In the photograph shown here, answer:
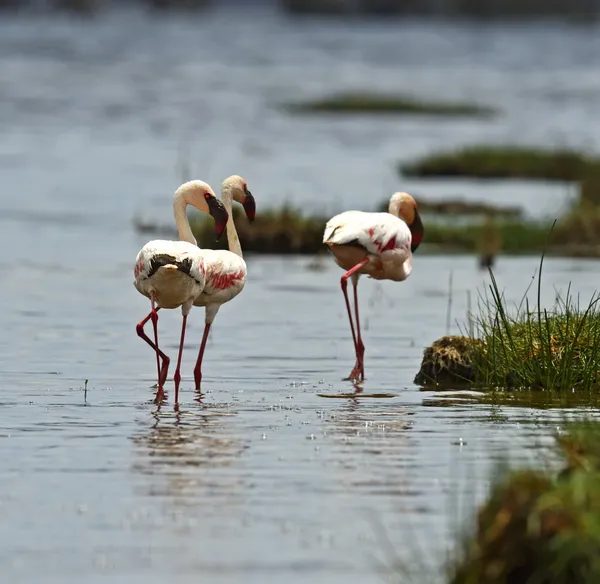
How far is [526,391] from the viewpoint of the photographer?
13859 mm

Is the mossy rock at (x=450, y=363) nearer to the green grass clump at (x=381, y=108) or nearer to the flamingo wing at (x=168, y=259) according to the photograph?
the flamingo wing at (x=168, y=259)

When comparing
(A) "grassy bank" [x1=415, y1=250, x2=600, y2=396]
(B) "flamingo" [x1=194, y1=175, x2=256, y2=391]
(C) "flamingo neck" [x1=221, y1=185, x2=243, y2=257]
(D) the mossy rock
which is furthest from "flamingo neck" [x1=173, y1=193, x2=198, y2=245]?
(A) "grassy bank" [x1=415, y1=250, x2=600, y2=396]

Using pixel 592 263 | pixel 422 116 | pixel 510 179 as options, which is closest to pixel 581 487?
pixel 592 263

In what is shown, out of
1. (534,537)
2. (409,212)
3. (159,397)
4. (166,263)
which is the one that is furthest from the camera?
(409,212)

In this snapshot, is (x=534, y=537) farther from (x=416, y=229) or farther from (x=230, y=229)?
(x=416, y=229)

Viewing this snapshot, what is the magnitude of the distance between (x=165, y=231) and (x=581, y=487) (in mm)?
20928

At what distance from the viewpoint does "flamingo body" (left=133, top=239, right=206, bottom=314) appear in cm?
1337

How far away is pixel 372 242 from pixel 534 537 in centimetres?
836

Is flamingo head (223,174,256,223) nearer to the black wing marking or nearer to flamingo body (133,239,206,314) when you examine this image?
flamingo body (133,239,206,314)

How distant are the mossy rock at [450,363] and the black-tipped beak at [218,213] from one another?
73.8 inches

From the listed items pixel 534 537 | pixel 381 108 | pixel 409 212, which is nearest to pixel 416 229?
pixel 409 212

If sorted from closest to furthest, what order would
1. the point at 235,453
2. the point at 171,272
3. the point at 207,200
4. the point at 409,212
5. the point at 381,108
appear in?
1. the point at 235,453
2. the point at 171,272
3. the point at 207,200
4. the point at 409,212
5. the point at 381,108

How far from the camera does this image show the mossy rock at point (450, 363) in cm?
1462

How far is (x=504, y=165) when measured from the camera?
3978cm
